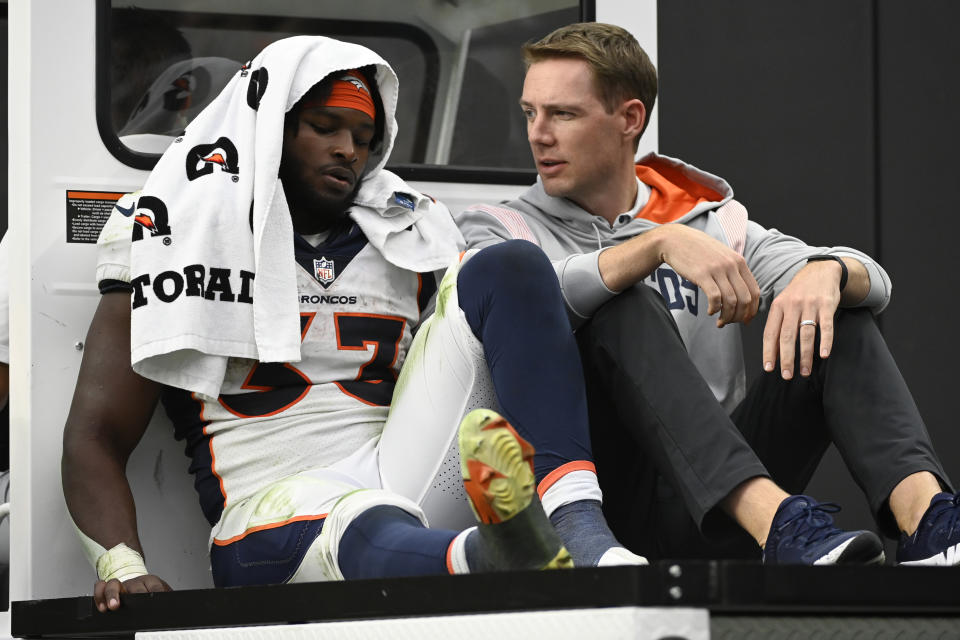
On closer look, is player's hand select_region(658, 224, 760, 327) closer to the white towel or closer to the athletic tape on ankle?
the athletic tape on ankle

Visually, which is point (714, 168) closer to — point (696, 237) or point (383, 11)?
point (383, 11)

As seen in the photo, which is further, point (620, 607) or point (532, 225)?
point (532, 225)

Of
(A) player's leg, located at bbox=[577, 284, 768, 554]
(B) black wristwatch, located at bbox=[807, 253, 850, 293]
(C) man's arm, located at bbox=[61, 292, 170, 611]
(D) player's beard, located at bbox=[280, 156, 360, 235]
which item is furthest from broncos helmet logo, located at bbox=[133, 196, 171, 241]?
(B) black wristwatch, located at bbox=[807, 253, 850, 293]

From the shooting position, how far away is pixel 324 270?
239cm

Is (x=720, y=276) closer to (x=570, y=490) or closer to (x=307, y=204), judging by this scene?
(x=570, y=490)

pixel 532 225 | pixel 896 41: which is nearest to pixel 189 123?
pixel 532 225

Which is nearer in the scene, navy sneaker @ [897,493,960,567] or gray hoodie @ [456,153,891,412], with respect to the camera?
navy sneaker @ [897,493,960,567]

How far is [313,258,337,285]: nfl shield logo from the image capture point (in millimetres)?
2385

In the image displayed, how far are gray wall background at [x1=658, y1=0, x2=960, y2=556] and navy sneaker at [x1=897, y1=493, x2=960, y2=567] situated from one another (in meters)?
1.41

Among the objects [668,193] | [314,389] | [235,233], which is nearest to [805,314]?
[668,193]

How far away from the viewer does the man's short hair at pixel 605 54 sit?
2.59m

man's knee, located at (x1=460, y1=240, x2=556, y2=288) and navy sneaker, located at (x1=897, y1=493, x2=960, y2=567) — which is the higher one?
man's knee, located at (x1=460, y1=240, x2=556, y2=288)

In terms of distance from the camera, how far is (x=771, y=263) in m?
2.48

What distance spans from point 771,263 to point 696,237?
0.38 meters
